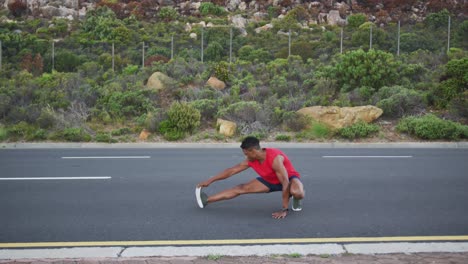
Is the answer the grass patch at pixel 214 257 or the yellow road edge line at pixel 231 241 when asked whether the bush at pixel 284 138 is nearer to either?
the yellow road edge line at pixel 231 241

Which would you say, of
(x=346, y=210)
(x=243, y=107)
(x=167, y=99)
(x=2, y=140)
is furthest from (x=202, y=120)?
(x=346, y=210)

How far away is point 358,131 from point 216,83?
756cm

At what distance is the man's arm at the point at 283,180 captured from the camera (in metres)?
6.25

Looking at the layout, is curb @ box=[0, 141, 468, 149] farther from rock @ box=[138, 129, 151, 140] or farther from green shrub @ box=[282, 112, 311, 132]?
green shrub @ box=[282, 112, 311, 132]

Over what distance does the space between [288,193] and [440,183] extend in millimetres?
3563

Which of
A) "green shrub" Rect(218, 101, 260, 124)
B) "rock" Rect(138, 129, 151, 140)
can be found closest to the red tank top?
"rock" Rect(138, 129, 151, 140)

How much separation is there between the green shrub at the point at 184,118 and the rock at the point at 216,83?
4870 millimetres

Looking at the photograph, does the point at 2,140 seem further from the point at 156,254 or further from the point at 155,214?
the point at 156,254

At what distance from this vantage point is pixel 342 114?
52.1 feet

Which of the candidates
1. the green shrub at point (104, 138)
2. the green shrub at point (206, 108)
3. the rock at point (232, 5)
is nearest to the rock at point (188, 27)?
the rock at point (232, 5)

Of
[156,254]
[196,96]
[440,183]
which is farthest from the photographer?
[196,96]

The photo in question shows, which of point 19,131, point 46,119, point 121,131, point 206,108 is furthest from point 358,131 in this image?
point 19,131

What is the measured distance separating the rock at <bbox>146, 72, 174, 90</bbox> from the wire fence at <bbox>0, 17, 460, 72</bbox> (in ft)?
28.0

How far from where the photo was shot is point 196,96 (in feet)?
62.4
